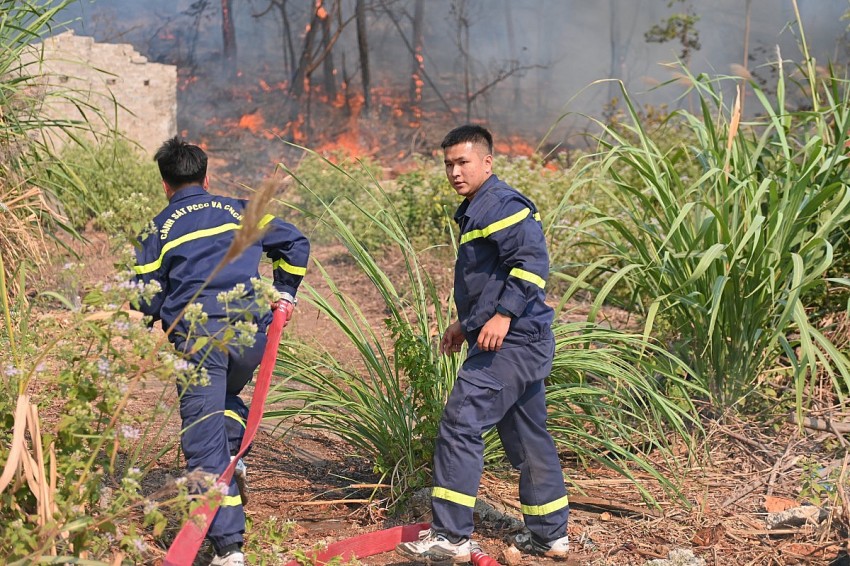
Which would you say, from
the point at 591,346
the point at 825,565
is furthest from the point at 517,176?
the point at 825,565

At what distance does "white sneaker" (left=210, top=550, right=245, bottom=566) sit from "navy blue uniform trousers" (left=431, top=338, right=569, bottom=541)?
2.08 ft

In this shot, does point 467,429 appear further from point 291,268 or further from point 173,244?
point 173,244

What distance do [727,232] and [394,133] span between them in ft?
38.0

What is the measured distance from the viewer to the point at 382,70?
51.5 ft

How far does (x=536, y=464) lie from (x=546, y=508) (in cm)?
15

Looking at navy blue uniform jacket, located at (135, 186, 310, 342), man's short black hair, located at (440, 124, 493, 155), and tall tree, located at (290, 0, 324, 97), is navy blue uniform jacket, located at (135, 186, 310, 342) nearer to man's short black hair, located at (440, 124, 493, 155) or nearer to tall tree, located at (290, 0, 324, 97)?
man's short black hair, located at (440, 124, 493, 155)

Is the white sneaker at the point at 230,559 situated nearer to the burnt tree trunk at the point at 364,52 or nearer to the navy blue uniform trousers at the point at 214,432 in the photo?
the navy blue uniform trousers at the point at 214,432

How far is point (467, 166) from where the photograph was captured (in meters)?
3.52

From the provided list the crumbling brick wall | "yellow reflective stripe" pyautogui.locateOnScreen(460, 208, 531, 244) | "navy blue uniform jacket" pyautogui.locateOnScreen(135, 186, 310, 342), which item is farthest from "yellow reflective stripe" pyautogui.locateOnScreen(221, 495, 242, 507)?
the crumbling brick wall

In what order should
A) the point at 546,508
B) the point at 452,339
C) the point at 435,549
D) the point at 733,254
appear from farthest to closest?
the point at 733,254, the point at 452,339, the point at 546,508, the point at 435,549

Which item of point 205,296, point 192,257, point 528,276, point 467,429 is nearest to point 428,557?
point 467,429

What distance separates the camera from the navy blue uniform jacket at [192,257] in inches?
131

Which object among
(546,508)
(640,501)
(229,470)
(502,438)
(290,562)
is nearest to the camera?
(229,470)

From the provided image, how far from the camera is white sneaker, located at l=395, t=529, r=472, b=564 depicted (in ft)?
10.8
